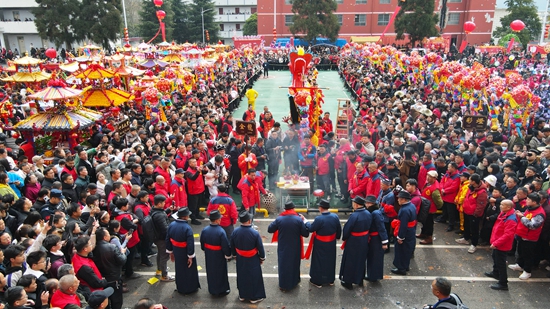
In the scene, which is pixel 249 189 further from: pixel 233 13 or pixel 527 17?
pixel 233 13

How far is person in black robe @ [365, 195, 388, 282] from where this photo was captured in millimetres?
5660

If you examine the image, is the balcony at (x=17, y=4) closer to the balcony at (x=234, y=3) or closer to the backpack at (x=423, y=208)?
the balcony at (x=234, y=3)

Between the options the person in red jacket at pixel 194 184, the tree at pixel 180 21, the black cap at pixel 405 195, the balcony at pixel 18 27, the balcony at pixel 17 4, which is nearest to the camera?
the black cap at pixel 405 195

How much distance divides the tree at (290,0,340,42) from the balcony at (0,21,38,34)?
3014 cm

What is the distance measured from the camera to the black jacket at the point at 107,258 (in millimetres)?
4820

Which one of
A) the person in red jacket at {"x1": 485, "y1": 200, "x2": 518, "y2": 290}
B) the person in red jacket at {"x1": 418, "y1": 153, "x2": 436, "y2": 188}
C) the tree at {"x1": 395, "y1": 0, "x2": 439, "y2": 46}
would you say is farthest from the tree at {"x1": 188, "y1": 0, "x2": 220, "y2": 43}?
the person in red jacket at {"x1": 485, "y1": 200, "x2": 518, "y2": 290}

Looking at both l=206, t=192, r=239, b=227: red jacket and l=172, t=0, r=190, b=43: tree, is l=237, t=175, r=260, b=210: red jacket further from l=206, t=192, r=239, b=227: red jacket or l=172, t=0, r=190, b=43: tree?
l=172, t=0, r=190, b=43: tree

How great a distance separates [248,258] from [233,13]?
2406 inches

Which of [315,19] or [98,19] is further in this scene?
[315,19]

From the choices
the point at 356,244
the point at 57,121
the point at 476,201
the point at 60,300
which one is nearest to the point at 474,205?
the point at 476,201

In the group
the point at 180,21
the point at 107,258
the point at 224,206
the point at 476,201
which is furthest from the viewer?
the point at 180,21

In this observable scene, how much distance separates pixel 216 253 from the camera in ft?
17.8

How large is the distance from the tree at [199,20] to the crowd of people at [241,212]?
44.4 meters

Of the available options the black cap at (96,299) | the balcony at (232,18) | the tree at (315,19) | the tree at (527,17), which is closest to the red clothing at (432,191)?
the black cap at (96,299)
